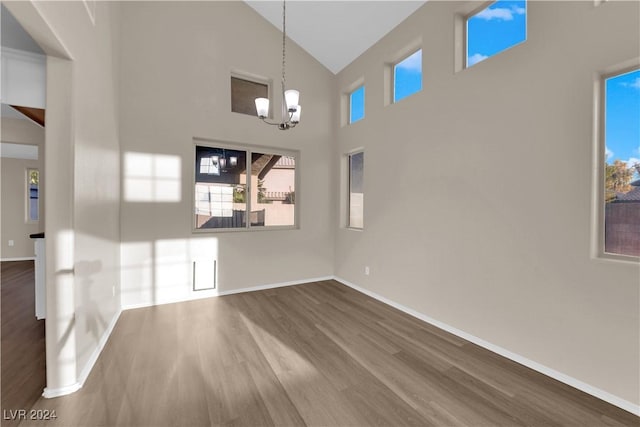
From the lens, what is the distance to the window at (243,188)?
13.1 feet

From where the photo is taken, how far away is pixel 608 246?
74.2 inches

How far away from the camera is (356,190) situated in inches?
181

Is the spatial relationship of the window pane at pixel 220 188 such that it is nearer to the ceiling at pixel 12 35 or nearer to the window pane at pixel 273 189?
the window pane at pixel 273 189

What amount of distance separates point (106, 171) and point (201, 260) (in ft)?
5.52

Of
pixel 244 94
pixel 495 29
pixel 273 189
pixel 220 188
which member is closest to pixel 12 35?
pixel 220 188

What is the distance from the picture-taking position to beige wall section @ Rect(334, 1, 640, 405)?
1837 mm

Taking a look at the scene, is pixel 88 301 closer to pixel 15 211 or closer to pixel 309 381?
pixel 309 381

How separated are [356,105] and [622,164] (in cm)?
354

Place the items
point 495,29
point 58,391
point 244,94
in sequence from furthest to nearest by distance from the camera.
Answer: point 244,94
point 495,29
point 58,391

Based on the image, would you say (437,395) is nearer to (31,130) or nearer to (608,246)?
(608,246)

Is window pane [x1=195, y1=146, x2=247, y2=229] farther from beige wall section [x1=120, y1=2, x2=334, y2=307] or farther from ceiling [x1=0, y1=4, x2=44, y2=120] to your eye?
ceiling [x1=0, y1=4, x2=44, y2=120]

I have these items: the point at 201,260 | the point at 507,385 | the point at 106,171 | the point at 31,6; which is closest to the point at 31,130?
the point at 106,171

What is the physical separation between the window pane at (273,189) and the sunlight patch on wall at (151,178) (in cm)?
116

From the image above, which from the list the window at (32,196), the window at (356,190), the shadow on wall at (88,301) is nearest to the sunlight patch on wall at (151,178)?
the shadow on wall at (88,301)
